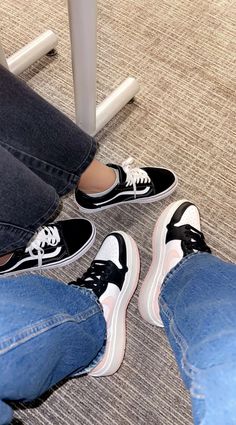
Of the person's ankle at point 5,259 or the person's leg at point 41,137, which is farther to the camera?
Result: the person's ankle at point 5,259

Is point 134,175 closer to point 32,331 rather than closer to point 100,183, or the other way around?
point 100,183

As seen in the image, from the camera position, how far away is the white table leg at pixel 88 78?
84 centimetres

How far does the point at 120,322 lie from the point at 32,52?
3.03ft

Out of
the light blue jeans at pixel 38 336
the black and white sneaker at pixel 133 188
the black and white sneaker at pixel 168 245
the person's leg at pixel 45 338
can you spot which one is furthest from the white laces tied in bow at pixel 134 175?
the light blue jeans at pixel 38 336

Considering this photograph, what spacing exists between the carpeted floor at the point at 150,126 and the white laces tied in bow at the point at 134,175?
0.26 feet

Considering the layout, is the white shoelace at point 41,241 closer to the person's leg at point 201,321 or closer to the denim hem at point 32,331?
the person's leg at point 201,321

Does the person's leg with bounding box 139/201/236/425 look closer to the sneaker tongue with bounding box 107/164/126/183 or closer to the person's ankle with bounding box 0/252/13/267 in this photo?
the sneaker tongue with bounding box 107/164/126/183

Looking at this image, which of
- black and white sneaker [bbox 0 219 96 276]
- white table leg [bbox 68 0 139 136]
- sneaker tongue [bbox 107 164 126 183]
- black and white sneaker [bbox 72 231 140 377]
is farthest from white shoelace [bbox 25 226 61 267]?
white table leg [bbox 68 0 139 136]

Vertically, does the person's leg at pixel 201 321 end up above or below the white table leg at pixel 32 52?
below

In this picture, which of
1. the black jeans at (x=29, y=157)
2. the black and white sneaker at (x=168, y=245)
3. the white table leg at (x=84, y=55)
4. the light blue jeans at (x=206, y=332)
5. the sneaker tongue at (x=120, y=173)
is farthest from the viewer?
the sneaker tongue at (x=120, y=173)

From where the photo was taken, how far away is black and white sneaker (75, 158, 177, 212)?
1.07m

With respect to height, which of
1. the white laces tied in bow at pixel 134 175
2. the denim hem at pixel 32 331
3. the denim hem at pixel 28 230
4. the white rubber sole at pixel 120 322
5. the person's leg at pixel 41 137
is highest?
the person's leg at pixel 41 137

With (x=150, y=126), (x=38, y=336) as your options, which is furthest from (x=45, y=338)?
(x=150, y=126)

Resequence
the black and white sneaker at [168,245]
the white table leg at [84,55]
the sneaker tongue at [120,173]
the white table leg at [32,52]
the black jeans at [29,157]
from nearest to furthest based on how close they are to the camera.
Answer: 1. the black jeans at [29,157]
2. the white table leg at [84,55]
3. the black and white sneaker at [168,245]
4. the sneaker tongue at [120,173]
5. the white table leg at [32,52]
